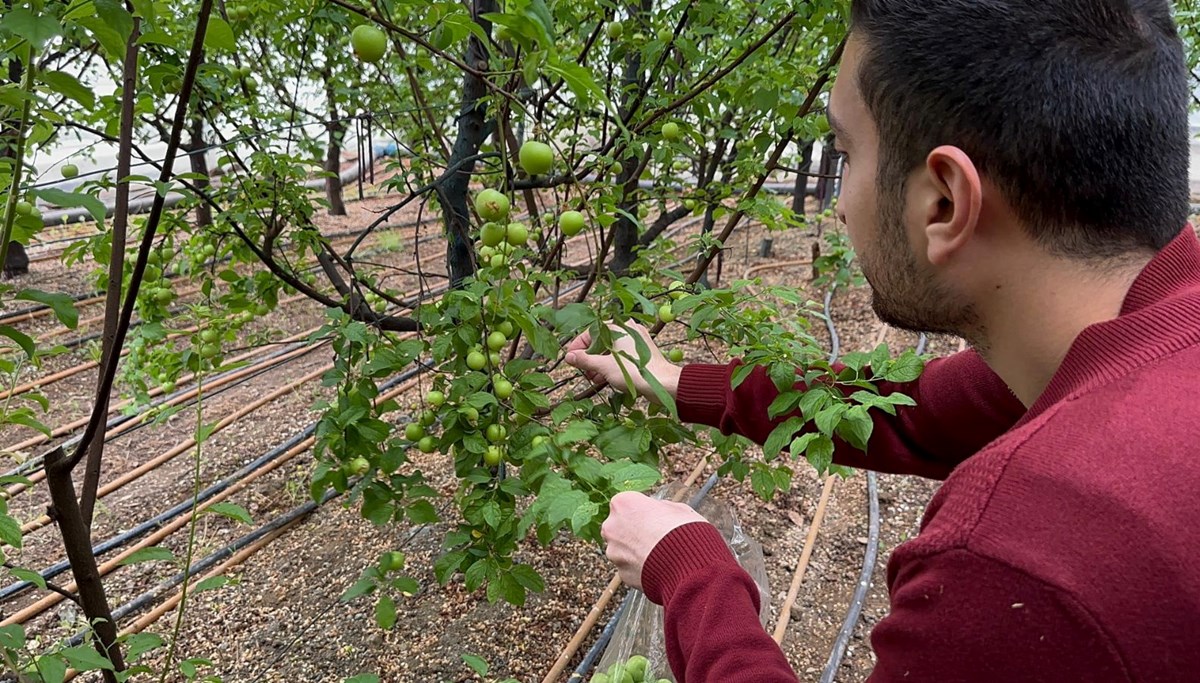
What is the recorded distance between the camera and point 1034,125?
852 millimetres

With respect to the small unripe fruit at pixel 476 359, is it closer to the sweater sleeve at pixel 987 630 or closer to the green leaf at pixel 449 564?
the green leaf at pixel 449 564

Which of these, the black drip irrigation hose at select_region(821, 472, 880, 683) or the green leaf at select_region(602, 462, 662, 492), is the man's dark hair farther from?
the black drip irrigation hose at select_region(821, 472, 880, 683)

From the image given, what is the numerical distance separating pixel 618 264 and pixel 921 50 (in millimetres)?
3108

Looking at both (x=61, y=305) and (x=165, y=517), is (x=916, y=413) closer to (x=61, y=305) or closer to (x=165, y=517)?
(x=61, y=305)

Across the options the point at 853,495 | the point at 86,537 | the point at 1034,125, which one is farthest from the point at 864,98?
the point at 853,495

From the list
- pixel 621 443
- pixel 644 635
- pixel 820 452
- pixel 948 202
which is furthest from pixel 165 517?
pixel 948 202

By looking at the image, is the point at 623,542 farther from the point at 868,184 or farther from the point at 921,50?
the point at 921,50

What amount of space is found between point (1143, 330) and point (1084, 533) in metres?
0.27

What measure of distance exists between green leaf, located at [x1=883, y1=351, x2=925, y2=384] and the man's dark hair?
1.79ft

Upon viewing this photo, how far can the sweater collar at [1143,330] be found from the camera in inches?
30.5

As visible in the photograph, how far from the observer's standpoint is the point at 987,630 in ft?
2.31

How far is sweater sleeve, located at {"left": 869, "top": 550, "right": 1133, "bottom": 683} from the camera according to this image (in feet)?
2.19

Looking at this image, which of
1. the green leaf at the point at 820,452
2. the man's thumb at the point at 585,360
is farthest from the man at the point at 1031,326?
the man's thumb at the point at 585,360

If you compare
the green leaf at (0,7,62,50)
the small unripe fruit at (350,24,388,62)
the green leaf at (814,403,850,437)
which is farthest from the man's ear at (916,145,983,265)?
the green leaf at (0,7,62,50)
